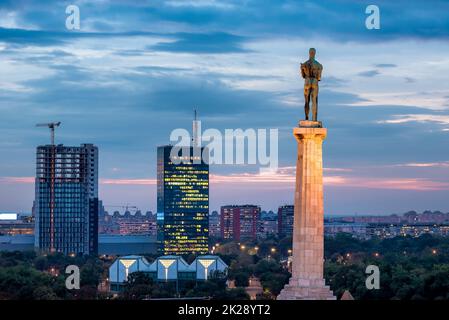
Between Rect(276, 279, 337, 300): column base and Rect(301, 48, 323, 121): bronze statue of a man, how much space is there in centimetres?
587

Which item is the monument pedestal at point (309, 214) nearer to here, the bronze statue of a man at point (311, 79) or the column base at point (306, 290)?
the column base at point (306, 290)

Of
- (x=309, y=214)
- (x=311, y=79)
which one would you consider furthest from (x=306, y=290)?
(x=311, y=79)

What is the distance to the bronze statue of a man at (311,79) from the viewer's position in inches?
1908

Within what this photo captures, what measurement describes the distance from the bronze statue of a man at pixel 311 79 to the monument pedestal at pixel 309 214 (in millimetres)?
1267

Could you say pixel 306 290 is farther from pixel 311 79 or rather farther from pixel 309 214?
pixel 311 79

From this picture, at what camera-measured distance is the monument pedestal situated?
47.2 metres

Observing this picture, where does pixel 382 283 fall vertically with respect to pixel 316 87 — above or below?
below

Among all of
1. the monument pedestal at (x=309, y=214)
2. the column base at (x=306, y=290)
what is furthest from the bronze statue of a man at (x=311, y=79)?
the column base at (x=306, y=290)

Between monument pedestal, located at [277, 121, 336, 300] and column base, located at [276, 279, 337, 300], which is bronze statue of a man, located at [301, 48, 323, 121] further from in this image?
column base, located at [276, 279, 337, 300]

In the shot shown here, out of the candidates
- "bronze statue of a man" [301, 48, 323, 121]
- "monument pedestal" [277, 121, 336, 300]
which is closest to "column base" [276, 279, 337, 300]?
"monument pedestal" [277, 121, 336, 300]
